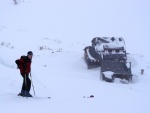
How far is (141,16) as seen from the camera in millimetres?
58906

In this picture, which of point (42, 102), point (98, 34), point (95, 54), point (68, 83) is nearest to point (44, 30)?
point (98, 34)

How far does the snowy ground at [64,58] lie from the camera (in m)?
11.8

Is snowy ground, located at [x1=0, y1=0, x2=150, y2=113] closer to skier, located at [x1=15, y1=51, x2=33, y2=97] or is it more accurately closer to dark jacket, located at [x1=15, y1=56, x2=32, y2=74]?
skier, located at [x1=15, y1=51, x2=33, y2=97]

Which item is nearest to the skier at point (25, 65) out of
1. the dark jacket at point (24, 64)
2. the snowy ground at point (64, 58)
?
the dark jacket at point (24, 64)

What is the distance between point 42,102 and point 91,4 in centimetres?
5310

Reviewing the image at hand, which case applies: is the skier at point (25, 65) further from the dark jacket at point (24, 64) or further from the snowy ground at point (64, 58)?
the snowy ground at point (64, 58)

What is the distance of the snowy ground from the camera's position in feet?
38.8

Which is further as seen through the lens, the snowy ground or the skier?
the snowy ground

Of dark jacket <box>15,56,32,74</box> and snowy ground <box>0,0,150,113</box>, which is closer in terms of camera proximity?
dark jacket <box>15,56,32,74</box>

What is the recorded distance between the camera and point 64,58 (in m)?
32.4

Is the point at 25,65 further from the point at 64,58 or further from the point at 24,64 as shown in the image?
the point at 64,58

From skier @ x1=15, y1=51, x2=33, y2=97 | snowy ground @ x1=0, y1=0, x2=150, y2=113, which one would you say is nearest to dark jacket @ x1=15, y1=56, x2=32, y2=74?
skier @ x1=15, y1=51, x2=33, y2=97

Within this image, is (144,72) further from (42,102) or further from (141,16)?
(141,16)

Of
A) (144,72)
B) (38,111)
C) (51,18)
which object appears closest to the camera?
(38,111)
